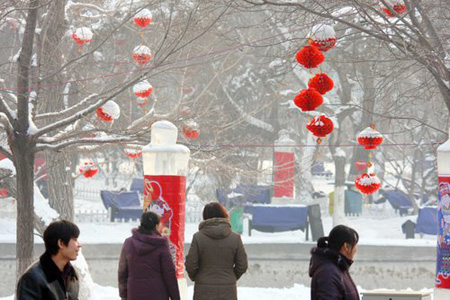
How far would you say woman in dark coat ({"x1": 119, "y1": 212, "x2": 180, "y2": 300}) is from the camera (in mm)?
9344

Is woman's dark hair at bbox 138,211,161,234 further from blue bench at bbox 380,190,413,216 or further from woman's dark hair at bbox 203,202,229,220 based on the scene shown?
blue bench at bbox 380,190,413,216

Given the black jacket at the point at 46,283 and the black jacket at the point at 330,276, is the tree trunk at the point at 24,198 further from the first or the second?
the black jacket at the point at 46,283

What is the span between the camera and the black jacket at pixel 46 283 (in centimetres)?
536

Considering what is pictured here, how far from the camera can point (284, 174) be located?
34.6 meters

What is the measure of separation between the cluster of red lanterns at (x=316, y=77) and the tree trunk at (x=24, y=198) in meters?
3.93

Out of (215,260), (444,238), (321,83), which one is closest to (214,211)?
(215,260)

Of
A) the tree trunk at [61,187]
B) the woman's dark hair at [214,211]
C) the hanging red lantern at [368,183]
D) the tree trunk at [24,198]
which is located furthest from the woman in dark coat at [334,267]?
the tree trunk at [61,187]

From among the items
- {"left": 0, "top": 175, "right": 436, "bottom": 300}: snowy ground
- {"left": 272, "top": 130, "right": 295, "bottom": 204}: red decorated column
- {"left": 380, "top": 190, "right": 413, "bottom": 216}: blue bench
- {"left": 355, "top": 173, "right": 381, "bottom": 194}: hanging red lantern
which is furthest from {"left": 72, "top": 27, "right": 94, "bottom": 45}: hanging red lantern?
{"left": 380, "top": 190, "right": 413, "bottom": 216}: blue bench

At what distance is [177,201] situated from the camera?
13.8m

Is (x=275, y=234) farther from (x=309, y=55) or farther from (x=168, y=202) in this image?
(x=309, y=55)

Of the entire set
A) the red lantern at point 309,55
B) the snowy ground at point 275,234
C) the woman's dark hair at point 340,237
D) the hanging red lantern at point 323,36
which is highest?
the hanging red lantern at point 323,36

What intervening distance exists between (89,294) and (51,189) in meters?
4.04

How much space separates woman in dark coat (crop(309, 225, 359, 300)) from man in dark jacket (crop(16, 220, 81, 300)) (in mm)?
1651

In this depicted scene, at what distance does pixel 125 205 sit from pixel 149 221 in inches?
1012
